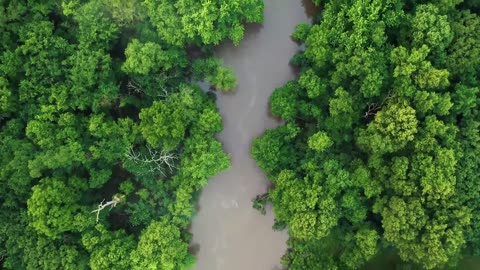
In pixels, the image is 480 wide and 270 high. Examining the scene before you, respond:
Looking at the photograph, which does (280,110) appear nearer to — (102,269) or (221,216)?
(221,216)

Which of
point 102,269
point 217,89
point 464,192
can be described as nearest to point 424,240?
point 464,192

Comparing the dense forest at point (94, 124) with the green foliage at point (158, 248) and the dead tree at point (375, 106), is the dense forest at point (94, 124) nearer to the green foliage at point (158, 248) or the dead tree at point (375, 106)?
the green foliage at point (158, 248)

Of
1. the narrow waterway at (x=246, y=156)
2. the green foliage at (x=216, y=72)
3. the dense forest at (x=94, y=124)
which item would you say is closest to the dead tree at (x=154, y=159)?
the dense forest at (x=94, y=124)

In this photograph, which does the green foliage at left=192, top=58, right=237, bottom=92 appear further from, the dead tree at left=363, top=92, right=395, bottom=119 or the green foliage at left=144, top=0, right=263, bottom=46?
the dead tree at left=363, top=92, right=395, bottom=119

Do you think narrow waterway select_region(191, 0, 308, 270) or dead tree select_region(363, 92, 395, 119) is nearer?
dead tree select_region(363, 92, 395, 119)

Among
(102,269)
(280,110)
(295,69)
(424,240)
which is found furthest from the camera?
(295,69)

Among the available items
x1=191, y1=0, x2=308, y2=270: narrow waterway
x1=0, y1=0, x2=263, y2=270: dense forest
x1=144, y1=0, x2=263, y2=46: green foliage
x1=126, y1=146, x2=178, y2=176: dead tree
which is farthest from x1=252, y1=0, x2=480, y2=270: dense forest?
x1=126, y1=146, x2=178, y2=176: dead tree

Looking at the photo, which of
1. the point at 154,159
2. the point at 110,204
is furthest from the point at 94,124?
the point at 110,204
